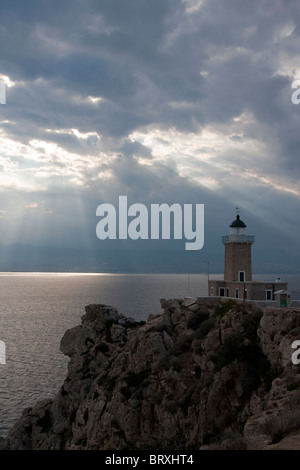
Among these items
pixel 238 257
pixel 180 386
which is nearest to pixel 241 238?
pixel 238 257

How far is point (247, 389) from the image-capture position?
80.8 ft

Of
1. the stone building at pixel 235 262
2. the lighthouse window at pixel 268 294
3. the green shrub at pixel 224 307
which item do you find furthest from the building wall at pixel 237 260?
the green shrub at pixel 224 307

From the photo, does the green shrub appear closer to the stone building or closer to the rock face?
the rock face

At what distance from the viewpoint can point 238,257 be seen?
140ft

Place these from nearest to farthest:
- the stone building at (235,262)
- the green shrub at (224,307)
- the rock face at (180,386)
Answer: the rock face at (180,386), the green shrub at (224,307), the stone building at (235,262)

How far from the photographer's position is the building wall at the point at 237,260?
138 ft

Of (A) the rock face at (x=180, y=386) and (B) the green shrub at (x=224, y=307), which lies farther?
(B) the green shrub at (x=224, y=307)

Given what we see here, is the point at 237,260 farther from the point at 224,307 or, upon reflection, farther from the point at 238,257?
the point at 224,307

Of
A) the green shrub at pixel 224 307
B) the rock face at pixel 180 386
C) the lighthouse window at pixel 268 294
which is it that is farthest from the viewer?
the lighthouse window at pixel 268 294

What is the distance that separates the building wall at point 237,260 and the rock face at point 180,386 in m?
6.86

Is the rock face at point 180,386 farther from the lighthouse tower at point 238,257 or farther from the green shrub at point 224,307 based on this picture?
the lighthouse tower at point 238,257
